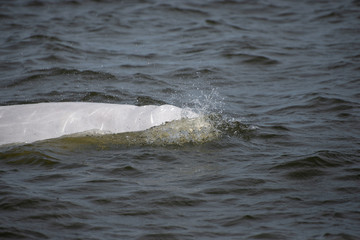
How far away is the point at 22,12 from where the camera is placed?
1789cm

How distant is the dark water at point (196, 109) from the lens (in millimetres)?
5391

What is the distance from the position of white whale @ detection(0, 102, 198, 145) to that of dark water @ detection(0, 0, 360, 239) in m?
0.22

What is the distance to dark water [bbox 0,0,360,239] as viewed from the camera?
17.7 ft

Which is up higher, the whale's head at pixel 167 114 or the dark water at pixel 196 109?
the whale's head at pixel 167 114

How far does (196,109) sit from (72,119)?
2.38 metres

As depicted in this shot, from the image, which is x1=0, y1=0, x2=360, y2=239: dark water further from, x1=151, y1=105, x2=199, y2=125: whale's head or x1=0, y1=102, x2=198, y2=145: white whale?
x1=151, y1=105, x2=199, y2=125: whale's head

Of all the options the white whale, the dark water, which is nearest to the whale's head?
the white whale

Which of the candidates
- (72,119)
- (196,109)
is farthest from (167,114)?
(72,119)

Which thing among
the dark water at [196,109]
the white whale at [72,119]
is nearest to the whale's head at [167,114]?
the white whale at [72,119]

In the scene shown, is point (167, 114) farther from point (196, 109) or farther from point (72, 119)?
point (72, 119)

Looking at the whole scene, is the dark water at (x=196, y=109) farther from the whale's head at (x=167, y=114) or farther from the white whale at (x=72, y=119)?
the whale's head at (x=167, y=114)

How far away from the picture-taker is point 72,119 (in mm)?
7625

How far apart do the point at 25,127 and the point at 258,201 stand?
3.69 meters

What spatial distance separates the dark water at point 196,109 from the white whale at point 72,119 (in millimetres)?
221
